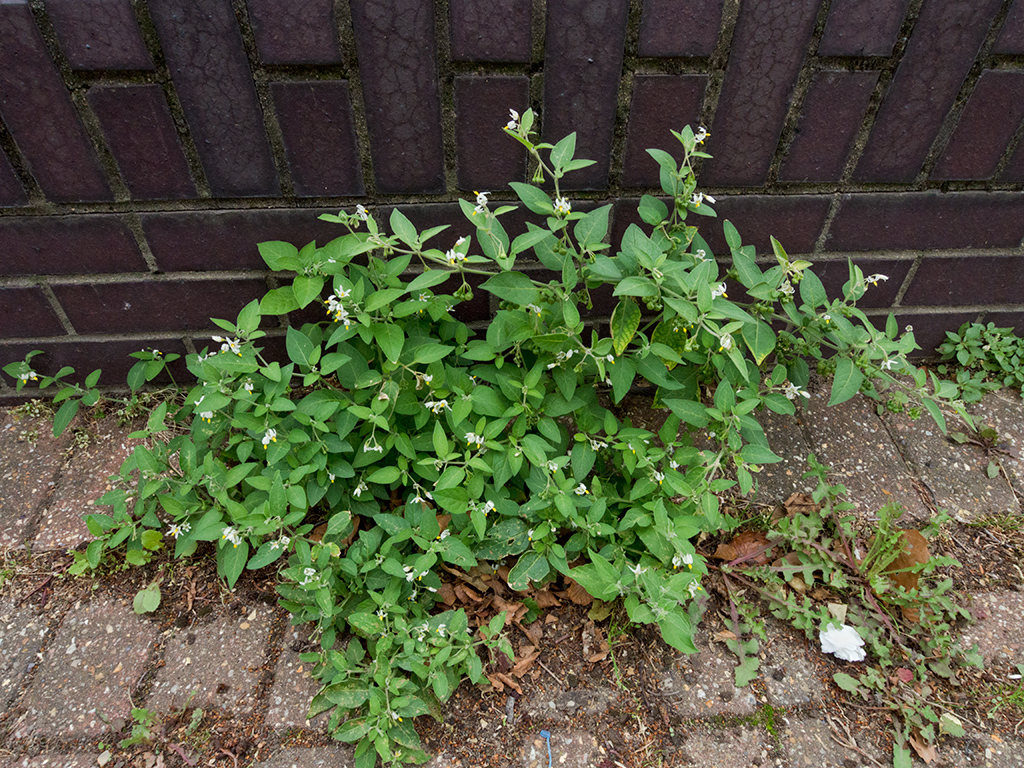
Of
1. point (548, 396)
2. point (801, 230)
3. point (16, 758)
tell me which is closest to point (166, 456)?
point (16, 758)

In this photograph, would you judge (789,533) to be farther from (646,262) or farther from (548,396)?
(646,262)

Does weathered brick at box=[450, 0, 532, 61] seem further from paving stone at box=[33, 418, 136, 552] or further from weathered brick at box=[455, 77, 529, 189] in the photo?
paving stone at box=[33, 418, 136, 552]

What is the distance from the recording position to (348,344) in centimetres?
166

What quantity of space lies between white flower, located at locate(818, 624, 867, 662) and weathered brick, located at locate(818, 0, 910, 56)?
1.49m

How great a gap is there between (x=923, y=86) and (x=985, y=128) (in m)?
0.28

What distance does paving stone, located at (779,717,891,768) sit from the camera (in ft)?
4.64

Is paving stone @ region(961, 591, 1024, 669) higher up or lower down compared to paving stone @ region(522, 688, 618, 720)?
lower down

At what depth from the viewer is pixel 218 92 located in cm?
155

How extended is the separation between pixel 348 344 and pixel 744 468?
1.05 m

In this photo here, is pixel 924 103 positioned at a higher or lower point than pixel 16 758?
higher

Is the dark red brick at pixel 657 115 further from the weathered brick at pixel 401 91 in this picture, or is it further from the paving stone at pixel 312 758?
the paving stone at pixel 312 758

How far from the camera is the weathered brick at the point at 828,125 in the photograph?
5.42 ft

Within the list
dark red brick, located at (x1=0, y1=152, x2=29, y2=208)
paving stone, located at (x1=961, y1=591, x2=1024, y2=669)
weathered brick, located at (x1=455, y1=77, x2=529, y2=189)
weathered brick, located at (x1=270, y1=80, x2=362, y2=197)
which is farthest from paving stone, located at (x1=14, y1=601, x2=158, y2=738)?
paving stone, located at (x1=961, y1=591, x2=1024, y2=669)

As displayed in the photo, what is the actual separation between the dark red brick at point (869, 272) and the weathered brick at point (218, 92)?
5.54 ft
